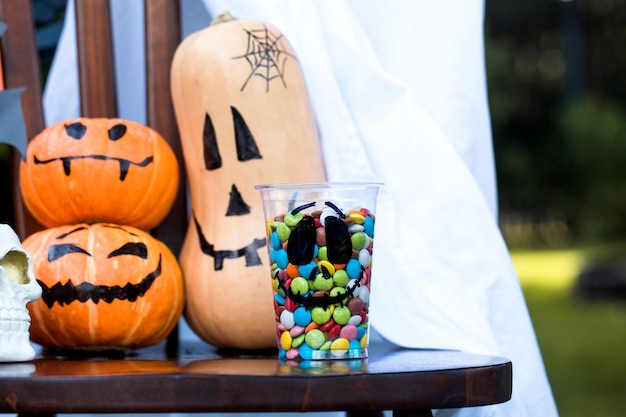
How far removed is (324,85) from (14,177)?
0.40 metres

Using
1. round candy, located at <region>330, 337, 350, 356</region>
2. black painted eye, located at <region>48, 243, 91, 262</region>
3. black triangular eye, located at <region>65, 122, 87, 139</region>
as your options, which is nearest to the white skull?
black painted eye, located at <region>48, 243, 91, 262</region>

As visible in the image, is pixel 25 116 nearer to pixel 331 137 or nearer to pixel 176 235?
pixel 176 235

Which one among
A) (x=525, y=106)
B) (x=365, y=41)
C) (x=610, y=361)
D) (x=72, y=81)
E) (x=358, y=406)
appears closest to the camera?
(x=358, y=406)

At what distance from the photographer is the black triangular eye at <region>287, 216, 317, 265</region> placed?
2.43 feet

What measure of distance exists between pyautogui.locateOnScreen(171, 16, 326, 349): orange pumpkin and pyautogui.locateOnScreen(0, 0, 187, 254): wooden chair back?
0.10 m

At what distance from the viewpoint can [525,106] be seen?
1134 cm

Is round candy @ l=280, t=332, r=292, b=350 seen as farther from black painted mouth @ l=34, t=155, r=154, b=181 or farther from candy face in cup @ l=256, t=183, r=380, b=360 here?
black painted mouth @ l=34, t=155, r=154, b=181

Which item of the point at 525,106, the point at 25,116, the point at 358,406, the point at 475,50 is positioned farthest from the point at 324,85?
the point at 525,106

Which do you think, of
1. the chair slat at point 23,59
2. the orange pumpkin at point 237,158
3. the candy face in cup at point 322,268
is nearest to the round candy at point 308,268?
the candy face in cup at point 322,268

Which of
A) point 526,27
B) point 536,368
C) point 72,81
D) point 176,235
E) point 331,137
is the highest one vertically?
point 526,27

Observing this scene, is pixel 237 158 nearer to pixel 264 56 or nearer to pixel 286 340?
pixel 264 56

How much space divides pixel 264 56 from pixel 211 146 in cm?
12

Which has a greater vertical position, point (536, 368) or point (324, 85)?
point (324, 85)

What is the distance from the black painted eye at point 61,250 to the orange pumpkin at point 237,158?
146mm
